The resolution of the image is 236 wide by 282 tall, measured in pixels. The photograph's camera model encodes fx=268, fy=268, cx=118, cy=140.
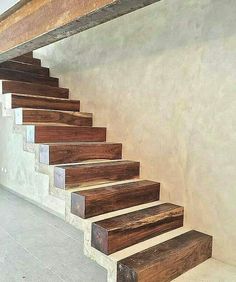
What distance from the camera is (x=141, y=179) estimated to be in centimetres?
229

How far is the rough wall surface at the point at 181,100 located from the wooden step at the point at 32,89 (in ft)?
1.85

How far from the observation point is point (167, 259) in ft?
4.92

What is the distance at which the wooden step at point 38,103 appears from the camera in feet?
8.24

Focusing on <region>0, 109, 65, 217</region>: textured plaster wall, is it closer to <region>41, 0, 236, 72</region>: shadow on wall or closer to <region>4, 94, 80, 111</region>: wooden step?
<region>4, 94, 80, 111</region>: wooden step

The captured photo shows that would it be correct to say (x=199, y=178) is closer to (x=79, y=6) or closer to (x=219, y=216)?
(x=219, y=216)

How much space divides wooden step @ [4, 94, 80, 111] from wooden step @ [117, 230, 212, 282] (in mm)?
1751

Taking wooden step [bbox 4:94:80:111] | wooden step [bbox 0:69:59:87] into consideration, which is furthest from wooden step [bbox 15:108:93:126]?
wooden step [bbox 0:69:59:87]

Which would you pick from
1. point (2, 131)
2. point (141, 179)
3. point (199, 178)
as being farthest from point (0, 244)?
point (2, 131)

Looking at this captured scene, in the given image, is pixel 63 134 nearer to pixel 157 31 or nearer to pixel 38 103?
pixel 38 103

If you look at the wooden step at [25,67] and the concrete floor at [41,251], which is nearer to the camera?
the concrete floor at [41,251]

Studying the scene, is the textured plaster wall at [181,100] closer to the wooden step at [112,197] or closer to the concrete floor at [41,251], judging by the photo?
the wooden step at [112,197]

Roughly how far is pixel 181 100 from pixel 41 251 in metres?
1.79

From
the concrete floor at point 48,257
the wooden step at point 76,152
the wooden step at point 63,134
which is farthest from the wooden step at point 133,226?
the wooden step at point 63,134

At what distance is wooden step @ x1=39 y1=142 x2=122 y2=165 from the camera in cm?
205
